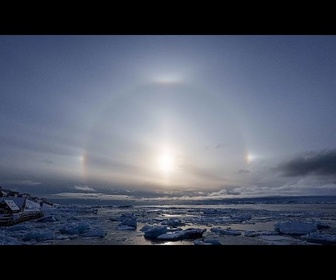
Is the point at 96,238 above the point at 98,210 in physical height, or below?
below
